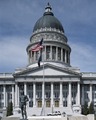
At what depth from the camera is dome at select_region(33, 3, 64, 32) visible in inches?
4719

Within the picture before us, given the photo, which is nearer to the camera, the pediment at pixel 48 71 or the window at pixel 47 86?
the pediment at pixel 48 71

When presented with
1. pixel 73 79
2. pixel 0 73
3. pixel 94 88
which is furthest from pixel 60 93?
pixel 0 73

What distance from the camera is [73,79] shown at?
325ft

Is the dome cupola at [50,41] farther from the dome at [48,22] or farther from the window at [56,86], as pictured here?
the window at [56,86]

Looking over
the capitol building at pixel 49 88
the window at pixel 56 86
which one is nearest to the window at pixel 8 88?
the capitol building at pixel 49 88

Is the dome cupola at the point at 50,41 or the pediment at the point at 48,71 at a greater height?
the dome cupola at the point at 50,41

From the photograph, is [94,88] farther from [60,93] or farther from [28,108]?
[28,108]

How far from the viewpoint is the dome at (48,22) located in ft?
393

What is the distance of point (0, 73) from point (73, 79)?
A: 23.3 m

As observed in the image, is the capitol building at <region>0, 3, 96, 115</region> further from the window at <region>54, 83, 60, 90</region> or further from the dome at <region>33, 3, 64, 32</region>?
the dome at <region>33, 3, 64, 32</region>

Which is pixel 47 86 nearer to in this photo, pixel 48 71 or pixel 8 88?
pixel 48 71

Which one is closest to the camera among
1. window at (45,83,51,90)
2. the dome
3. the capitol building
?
the capitol building

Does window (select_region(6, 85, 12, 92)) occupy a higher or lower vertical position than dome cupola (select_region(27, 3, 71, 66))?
lower

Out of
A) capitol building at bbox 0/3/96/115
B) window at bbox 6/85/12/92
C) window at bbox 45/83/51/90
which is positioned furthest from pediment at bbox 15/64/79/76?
window at bbox 6/85/12/92
